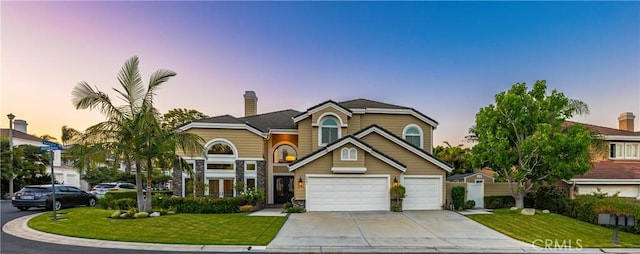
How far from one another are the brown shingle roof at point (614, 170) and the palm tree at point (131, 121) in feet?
72.9

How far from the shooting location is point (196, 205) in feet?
46.3

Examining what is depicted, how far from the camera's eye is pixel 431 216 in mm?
13742

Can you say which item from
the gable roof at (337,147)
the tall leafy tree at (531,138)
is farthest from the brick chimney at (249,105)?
the tall leafy tree at (531,138)

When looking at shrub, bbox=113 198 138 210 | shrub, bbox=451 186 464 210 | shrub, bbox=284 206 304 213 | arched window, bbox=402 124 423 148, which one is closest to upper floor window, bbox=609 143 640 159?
shrub, bbox=451 186 464 210

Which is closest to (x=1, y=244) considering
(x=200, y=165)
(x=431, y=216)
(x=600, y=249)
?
(x=200, y=165)

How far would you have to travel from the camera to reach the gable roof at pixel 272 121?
751 inches

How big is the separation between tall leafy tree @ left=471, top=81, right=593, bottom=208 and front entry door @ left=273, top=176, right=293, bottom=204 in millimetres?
11022

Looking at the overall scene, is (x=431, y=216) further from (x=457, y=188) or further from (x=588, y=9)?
(x=588, y=9)

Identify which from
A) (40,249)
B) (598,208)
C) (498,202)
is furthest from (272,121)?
(598,208)

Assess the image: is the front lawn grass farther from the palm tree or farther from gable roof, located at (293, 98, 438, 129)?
gable roof, located at (293, 98, 438, 129)

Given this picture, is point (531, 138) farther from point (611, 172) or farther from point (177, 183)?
point (177, 183)

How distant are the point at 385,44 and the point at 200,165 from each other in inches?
578

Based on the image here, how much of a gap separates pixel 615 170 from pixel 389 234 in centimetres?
1782

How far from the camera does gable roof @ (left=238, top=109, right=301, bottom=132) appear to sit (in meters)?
19.1
